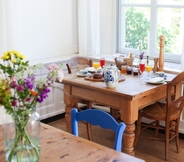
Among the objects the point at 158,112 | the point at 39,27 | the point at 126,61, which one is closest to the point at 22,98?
the point at 158,112

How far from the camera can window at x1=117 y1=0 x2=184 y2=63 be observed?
382cm

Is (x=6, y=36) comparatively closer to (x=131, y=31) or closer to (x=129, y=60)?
(x=129, y=60)

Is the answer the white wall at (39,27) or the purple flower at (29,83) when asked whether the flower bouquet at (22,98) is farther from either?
the white wall at (39,27)

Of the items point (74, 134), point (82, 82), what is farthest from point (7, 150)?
point (82, 82)

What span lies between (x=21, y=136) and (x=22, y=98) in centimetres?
18

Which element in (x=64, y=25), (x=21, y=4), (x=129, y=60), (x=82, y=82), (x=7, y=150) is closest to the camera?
(x=7, y=150)

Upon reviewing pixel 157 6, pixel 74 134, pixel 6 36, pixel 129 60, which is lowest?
pixel 74 134

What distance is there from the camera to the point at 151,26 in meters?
4.01

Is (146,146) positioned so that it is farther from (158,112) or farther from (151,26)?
(151,26)

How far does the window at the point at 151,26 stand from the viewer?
12.5ft

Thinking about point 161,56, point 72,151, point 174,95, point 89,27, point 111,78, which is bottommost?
point 174,95

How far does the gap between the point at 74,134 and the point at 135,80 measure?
4.15 ft

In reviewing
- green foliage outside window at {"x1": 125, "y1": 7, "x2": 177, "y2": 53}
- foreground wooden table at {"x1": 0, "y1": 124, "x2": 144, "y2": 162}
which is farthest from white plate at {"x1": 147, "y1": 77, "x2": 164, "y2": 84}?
foreground wooden table at {"x1": 0, "y1": 124, "x2": 144, "y2": 162}

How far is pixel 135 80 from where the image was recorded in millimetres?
3184
